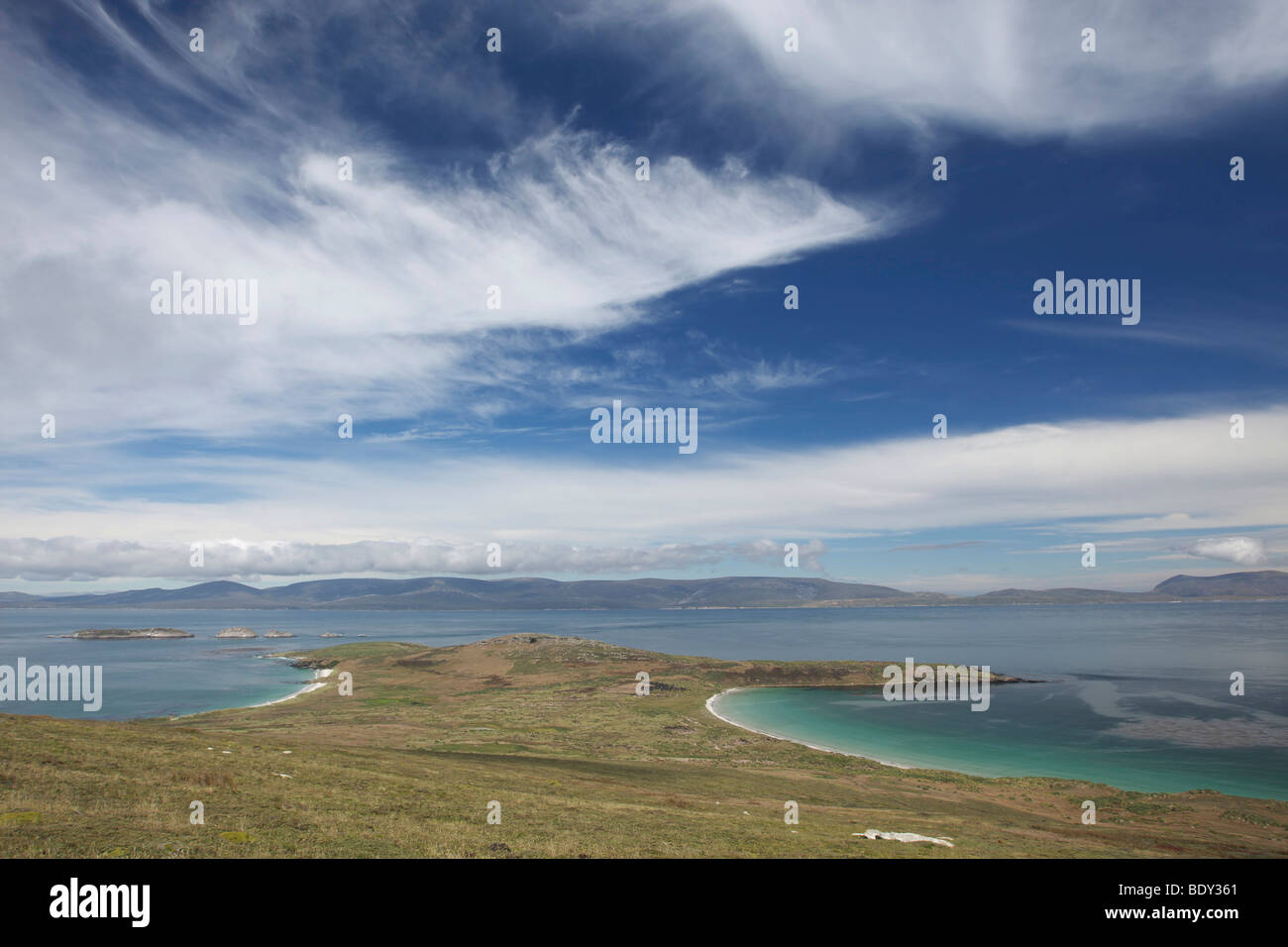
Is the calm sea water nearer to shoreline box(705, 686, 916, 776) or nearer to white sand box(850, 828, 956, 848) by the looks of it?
shoreline box(705, 686, 916, 776)

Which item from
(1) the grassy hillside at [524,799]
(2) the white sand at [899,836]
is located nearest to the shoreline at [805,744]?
(1) the grassy hillside at [524,799]

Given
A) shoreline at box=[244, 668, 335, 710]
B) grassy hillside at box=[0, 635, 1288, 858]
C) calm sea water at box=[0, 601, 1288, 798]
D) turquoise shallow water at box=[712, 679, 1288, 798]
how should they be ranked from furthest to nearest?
1. shoreline at box=[244, 668, 335, 710]
2. calm sea water at box=[0, 601, 1288, 798]
3. turquoise shallow water at box=[712, 679, 1288, 798]
4. grassy hillside at box=[0, 635, 1288, 858]

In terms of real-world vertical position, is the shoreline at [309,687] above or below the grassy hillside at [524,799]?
below

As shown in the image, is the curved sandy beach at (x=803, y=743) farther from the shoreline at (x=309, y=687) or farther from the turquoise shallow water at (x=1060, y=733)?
the shoreline at (x=309, y=687)

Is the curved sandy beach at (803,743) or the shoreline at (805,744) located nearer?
the shoreline at (805,744)

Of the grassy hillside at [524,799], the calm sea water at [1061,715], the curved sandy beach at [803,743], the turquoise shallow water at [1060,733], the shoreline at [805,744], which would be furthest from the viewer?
the calm sea water at [1061,715]

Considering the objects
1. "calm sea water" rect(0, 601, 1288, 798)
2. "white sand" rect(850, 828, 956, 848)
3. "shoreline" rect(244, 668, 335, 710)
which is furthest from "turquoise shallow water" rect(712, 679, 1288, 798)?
"shoreline" rect(244, 668, 335, 710)

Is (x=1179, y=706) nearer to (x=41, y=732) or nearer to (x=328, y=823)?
(x=328, y=823)
